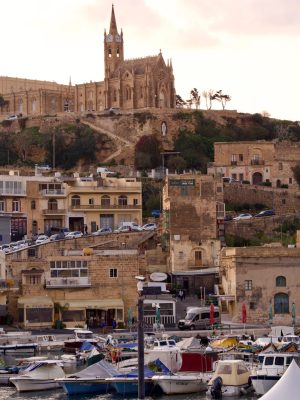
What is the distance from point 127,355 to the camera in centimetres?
5522

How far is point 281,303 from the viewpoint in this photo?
69.1 m

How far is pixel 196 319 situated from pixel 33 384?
1677cm

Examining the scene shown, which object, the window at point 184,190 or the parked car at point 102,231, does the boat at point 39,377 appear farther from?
the parked car at point 102,231

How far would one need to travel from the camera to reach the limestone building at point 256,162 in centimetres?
10075

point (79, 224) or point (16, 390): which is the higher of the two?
point (79, 224)

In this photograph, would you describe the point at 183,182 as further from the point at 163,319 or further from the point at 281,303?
the point at 281,303

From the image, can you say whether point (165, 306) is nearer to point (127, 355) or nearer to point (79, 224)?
point (127, 355)

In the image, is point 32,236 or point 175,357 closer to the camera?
point 175,357

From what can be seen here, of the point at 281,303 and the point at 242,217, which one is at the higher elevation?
the point at 242,217

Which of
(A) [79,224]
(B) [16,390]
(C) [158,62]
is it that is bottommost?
(B) [16,390]

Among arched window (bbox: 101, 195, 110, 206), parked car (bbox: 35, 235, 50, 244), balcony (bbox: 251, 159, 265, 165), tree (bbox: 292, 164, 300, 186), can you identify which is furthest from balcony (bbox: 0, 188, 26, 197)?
tree (bbox: 292, 164, 300, 186)

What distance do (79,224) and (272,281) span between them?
69.7ft

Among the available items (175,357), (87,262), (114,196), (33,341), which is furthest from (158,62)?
(175,357)

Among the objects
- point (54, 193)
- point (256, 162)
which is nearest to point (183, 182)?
point (54, 193)
